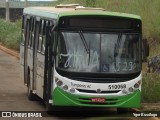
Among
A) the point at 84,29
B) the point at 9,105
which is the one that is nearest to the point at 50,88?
the point at 84,29

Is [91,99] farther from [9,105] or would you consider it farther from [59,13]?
[9,105]

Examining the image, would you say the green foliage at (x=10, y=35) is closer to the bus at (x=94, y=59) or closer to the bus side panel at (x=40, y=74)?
the bus side panel at (x=40, y=74)


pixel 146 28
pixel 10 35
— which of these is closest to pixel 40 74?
pixel 146 28

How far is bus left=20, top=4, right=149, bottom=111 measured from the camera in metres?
13.1

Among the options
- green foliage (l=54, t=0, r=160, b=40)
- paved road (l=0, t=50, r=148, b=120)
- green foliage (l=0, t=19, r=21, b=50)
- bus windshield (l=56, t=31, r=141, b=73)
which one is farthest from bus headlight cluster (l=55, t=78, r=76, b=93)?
green foliage (l=0, t=19, r=21, b=50)

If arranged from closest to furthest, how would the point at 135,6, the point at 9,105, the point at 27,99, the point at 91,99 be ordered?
the point at 91,99 < the point at 9,105 < the point at 27,99 < the point at 135,6

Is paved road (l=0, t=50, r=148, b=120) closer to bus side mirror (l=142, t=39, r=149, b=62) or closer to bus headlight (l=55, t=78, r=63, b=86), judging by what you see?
bus headlight (l=55, t=78, r=63, b=86)

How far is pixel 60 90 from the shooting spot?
13203 mm

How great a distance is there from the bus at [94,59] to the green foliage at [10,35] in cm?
2530

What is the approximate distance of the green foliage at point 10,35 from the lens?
39.0 meters

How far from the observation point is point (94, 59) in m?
13.2

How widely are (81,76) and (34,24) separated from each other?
3948 mm

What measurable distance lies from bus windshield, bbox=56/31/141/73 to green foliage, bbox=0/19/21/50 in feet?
83.1

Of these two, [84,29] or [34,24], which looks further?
[34,24]
